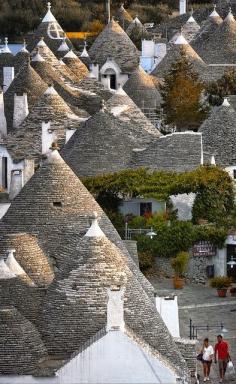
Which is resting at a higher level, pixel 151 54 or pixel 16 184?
pixel 151 54

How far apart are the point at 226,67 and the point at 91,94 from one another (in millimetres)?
9684

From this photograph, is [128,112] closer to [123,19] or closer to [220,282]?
[220,282]

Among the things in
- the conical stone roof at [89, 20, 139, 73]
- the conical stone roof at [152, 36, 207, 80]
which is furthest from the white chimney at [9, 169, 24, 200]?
the conical stone roof at [89, 20, 139, 73]

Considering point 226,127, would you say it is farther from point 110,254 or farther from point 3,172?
point 110,254

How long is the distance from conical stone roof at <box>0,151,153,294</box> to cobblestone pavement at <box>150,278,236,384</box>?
5.62 metres

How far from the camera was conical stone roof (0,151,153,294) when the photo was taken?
36062mm

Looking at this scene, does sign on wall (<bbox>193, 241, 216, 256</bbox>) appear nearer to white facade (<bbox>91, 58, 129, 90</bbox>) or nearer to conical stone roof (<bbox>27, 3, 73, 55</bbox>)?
white facade (<bbox>91, 58, 129, 90</bbox>)

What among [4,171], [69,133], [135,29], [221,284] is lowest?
[221,284]

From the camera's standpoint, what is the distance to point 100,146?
2312 inches

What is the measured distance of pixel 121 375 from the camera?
31.4m

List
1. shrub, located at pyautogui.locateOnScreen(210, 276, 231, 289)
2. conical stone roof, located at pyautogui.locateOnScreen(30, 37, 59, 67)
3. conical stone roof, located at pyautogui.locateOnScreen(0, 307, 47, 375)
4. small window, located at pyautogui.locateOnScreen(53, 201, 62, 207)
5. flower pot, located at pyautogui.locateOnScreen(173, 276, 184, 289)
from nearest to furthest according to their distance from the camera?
conical stone roof, located at pyautogui.locateOnScreen(0, 307, 47, 375) → small window, located at pyautogui.locateOnScreen(53, 201, 62, 207) → shrub, located at pyautogui.locateOnScreen(210, 276, 231, 289) → flower pot, located at pyautogui.locateOnScreen(173, 276, 184, 289) → conical stone roof, located at pyautogui.locateOnScreen(30, 37, 59, 67)

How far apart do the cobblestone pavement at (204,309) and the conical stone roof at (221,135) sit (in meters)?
9.29

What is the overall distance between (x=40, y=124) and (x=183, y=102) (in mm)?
9594

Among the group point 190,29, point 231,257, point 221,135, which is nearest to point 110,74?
point 190,29
